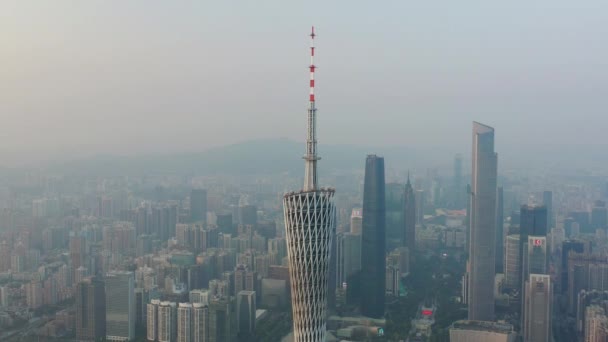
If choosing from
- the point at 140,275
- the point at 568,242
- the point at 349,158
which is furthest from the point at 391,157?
the point at 140,275

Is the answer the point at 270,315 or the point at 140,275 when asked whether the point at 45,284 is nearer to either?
the point at 140,275

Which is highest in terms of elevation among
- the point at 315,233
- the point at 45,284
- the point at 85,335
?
the point at 315,233

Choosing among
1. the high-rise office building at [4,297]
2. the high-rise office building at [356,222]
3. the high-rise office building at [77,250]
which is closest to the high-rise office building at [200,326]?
the high-rise office building at [77,250]

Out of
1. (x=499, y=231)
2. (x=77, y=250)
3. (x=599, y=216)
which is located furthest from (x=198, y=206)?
(x=599, y=216)

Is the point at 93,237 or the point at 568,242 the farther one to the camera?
the point at 568,242

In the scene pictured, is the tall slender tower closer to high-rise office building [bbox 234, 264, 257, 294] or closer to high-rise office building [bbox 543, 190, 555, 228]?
high-rise office building [bbox 234, 264, 257, 294]

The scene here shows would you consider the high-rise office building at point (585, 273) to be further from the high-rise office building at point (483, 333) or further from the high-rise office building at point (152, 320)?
the high-rise office building at point (152, 320)

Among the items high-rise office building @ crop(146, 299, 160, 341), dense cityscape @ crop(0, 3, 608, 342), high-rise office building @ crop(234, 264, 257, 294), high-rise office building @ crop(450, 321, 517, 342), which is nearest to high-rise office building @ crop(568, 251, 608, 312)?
dense cityscape @ crop(0, 3, 608, 342)

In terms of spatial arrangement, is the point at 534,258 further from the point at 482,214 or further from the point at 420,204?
the point at 420,204
